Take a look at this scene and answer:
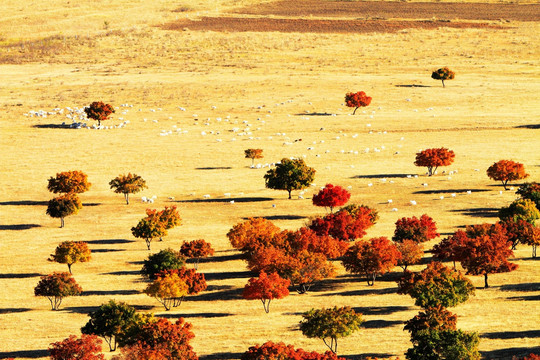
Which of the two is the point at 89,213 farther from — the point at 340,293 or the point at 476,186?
the point at 476,186

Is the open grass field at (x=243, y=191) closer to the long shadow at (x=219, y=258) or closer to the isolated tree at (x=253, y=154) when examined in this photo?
the long shadow at (x=219, y=258)

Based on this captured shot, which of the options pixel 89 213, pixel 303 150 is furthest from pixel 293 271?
pixel 303 150

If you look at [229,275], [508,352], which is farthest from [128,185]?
[508,352]

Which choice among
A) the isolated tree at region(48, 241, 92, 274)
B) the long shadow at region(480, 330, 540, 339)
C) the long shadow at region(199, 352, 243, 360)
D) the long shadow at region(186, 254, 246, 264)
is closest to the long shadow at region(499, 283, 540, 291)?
the long shadow at region(480, 330, 540, 339)

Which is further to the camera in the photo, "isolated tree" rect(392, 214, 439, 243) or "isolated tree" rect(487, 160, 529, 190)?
"isolated tree" rect(487, 160, 529, 190)

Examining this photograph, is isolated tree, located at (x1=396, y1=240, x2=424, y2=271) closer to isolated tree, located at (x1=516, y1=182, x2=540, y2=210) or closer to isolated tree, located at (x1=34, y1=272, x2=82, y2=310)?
isolated tree, located at (x1=516, y1=182, x2=540, y2=210)

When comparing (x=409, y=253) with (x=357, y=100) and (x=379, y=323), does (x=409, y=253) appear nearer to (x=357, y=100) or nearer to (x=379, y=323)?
(x=379, y=323)

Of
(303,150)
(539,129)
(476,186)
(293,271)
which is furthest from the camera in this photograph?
(539,129)
